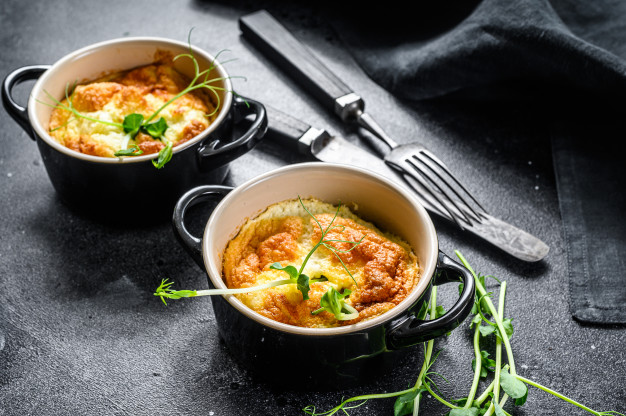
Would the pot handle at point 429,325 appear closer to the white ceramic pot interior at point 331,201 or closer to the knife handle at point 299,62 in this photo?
the white ceramic pot interior at point 331,201

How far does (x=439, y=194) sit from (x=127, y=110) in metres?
0.83

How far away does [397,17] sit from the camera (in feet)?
7.55

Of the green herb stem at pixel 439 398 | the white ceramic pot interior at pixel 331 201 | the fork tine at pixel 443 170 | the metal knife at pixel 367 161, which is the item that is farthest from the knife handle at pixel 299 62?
the green herb stem at pixel 439 398

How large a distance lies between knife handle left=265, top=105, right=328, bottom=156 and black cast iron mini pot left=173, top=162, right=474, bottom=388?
0.31 m

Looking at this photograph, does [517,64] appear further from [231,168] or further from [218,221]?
[218,221]

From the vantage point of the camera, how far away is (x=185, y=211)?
1455mm

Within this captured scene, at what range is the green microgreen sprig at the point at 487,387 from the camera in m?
1.35

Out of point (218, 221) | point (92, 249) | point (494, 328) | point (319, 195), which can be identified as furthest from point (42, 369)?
point (494, 328)

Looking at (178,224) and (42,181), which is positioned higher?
(178,224)

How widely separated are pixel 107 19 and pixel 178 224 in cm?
127

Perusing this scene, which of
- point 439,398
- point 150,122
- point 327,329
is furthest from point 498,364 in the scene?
point 150,122

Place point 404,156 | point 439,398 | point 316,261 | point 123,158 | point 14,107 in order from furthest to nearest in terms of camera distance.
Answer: point 404,156
point 14,107
point 123,158
point 316,261
point 439,398

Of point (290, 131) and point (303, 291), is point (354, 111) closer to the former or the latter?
point (290, 131)

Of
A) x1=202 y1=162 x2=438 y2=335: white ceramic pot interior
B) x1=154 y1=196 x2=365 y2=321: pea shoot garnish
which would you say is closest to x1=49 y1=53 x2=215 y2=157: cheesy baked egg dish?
x1=202 y1=162 x2=438 y2=335: white ceramic pot interior
